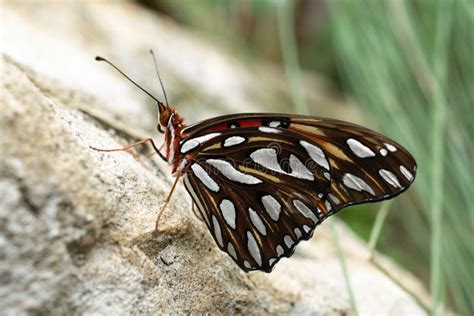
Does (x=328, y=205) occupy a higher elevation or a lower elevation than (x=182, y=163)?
lower

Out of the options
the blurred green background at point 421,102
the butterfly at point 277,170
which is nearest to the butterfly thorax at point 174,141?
the butterfly at point 277,170

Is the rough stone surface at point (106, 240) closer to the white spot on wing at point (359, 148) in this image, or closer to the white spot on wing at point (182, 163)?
the white spot on wing at point (182, 163)

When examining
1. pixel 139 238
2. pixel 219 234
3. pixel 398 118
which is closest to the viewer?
pixel 139 238

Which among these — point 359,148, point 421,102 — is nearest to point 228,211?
point 359,148

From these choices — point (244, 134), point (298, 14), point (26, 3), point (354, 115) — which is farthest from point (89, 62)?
point (298, 14)

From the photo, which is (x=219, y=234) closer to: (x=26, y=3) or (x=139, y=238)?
(x=139, y=238)

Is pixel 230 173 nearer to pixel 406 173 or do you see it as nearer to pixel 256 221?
pixel 256 221
